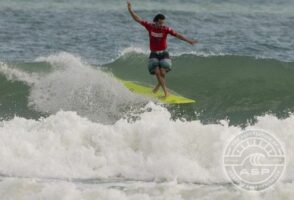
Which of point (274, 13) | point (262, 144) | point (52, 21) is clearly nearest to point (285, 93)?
point (262, 144)

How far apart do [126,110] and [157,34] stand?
5.09 ft

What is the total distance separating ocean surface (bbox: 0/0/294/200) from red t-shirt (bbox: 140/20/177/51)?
106 centimetres

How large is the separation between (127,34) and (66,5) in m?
6.99

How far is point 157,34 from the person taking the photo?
13531 mm

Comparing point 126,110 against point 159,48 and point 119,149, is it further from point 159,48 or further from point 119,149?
point 119,149

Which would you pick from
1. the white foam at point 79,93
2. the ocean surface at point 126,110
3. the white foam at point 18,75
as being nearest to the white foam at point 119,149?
the ocean surface at point 126,110

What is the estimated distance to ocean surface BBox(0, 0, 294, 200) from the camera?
32.0 feet

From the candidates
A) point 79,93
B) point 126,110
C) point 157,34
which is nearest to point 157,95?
point 126,110

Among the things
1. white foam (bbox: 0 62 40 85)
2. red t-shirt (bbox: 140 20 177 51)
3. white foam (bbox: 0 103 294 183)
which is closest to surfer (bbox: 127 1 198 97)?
red t-shirt (bbox: 140 20 177 51)

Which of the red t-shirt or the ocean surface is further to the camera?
the red t-shirt

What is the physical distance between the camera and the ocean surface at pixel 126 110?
9.74 meters

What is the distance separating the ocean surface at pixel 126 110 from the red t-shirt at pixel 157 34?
1.06 metres

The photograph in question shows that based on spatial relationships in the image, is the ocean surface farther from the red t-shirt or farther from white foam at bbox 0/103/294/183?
the red t-shirt

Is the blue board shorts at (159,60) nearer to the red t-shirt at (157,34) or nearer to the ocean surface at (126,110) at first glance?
the red t-shirt at (157,34)
